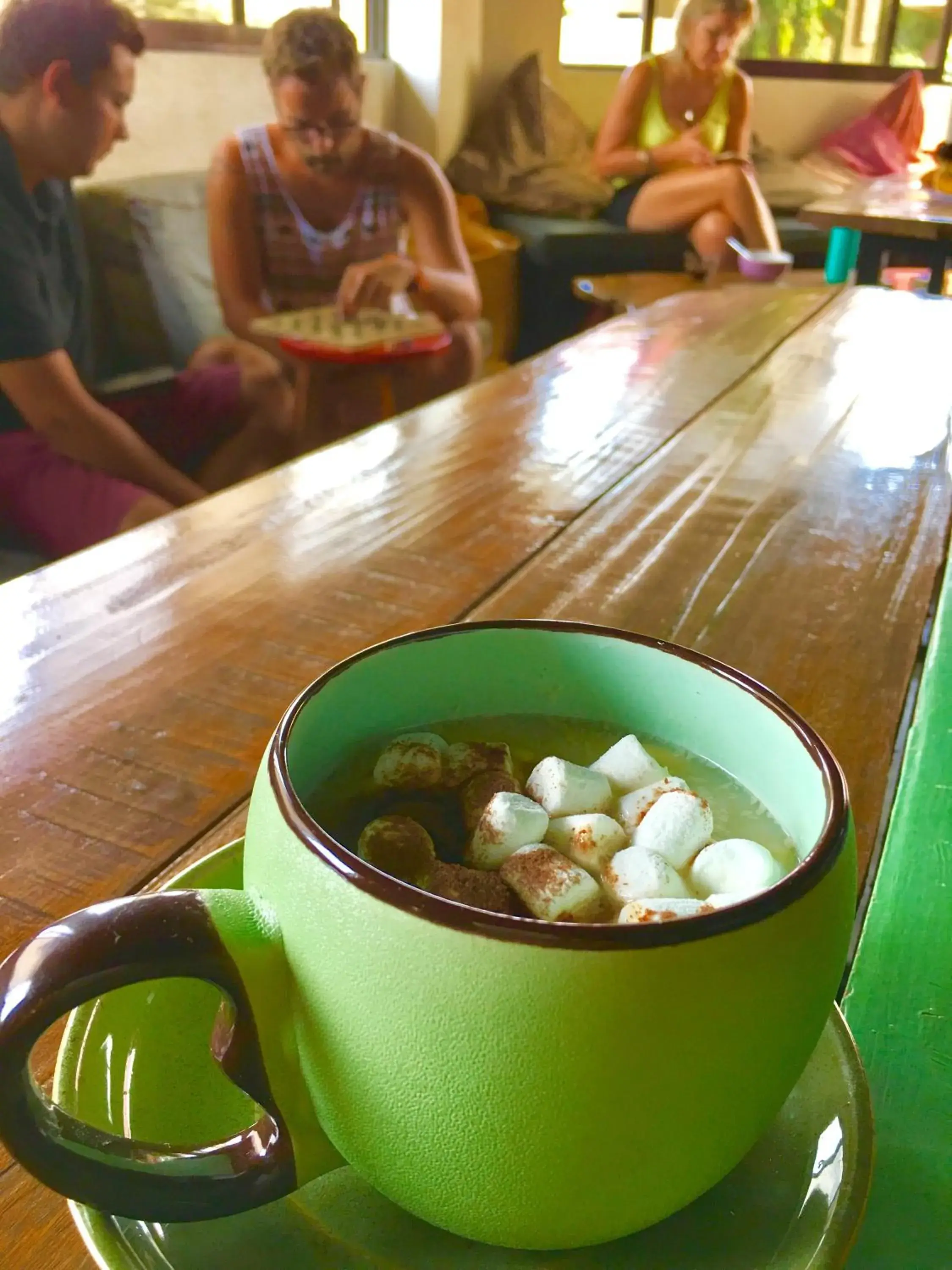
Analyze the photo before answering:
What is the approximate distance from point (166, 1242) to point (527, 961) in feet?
0.42

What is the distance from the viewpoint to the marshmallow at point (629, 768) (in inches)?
12.5

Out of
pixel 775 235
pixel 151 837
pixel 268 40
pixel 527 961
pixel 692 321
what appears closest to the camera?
pixel 527 961

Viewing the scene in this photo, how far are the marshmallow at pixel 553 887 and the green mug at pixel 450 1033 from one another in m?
0.05

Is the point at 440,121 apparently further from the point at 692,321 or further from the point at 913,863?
the point at 913,863

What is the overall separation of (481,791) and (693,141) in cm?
364

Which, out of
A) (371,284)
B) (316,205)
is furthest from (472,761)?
(316,205)

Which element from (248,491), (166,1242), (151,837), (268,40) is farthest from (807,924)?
(268,40)

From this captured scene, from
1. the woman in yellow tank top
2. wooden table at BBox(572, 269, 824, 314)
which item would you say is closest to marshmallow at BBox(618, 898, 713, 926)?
wooden table at BBox(572, 269, 824, 314)

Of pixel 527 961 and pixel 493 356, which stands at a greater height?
pixel 527 961

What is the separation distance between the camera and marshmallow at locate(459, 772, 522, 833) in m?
0.30

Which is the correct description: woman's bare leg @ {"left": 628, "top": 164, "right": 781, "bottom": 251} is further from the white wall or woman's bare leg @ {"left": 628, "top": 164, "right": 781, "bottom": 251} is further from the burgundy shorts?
the burgundy shorts

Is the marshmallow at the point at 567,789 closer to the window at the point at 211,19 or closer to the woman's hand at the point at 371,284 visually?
the woman's hand at the point at 371,284

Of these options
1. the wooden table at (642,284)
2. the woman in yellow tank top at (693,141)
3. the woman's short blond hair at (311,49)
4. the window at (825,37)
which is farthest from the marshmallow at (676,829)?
the window at (825,37)

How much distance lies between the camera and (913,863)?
457 mm
